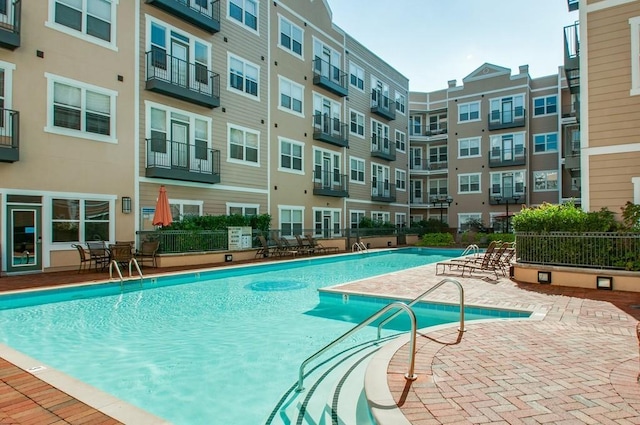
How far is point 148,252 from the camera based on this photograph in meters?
14.3

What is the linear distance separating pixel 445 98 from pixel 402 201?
11403 mm

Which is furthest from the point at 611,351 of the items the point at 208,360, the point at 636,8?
the point at 636,8

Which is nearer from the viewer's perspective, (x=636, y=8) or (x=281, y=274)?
(x=636, y=8)

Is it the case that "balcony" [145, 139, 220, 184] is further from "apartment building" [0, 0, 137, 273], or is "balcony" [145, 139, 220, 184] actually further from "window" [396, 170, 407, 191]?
"window" [396, 170, 407, 191]

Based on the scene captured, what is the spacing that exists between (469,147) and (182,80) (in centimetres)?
Answer: 2732

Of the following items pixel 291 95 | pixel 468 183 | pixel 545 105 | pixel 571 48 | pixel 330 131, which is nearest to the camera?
pixel 571 48

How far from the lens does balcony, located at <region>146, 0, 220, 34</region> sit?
1639 centimetres

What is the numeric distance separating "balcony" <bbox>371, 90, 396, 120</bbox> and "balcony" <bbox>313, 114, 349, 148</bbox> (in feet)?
15.5

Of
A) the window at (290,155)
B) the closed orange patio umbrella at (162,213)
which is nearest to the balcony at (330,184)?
the window at (290,155)

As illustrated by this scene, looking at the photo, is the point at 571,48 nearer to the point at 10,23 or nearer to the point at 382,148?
the point at 382,148

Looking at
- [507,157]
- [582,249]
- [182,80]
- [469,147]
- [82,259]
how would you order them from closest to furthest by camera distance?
[582,249], [82,259], [182,80], [507,157], [469,147]

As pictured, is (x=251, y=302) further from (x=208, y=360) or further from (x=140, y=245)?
(x=140, y=245)

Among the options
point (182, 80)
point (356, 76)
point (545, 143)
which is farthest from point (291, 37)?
point (545, 143)

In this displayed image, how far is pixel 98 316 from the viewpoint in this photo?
8.16 metres
